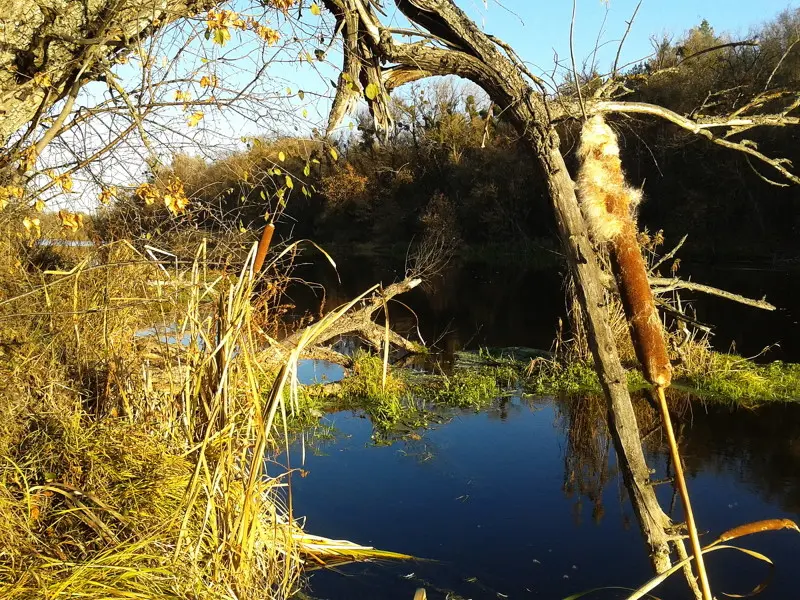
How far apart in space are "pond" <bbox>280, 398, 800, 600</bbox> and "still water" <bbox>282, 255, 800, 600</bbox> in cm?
1

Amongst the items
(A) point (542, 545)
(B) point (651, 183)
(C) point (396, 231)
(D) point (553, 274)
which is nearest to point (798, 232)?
(B) point (651, 183)

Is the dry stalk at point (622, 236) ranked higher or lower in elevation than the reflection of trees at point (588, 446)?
higher

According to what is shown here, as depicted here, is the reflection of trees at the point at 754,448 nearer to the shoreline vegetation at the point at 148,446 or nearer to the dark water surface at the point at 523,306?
the dark water surface at the point at 523,306

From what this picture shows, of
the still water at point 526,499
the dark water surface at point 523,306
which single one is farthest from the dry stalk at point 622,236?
the dark water surface at point 523,306

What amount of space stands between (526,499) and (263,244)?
485 cm

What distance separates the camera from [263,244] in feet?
7.84

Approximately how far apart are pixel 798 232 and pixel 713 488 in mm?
22588

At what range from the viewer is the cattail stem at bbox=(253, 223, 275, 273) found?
2330 mm

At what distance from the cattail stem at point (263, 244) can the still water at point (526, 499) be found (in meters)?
1.70

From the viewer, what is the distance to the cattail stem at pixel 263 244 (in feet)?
7.64

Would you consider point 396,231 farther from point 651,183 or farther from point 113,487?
point 113,487

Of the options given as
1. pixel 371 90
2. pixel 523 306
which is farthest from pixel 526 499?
pixel 523 306

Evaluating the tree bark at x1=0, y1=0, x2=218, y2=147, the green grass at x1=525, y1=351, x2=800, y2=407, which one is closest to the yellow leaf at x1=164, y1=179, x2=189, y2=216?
the tree bark at x1=0, y1=0, x2=218, y2=147

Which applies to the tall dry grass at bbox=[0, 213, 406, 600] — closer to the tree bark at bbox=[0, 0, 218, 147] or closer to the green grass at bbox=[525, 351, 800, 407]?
the tree bark at bbox=[0, 0, 218, 147]
